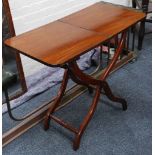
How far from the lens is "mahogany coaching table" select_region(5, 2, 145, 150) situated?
1.47 meters

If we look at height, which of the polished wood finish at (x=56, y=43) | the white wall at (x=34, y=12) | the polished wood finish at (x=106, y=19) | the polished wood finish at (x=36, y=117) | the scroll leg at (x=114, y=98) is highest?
the polished wood finish at (x=106, y=19)

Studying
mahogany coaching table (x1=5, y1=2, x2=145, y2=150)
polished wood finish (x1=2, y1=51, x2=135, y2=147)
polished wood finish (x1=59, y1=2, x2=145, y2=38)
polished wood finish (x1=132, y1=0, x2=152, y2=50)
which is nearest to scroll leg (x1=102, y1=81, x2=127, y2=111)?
mahogany coaching table (x1=5, y1=2, x2=145, y2=150)

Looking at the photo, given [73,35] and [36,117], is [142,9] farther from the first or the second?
[36,117]

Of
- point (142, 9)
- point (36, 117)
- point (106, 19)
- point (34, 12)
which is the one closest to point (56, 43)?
point (106, 19)

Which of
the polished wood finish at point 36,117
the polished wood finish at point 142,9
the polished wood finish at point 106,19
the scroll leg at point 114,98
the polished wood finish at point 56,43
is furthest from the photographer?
the polished wood finish at point 142,9

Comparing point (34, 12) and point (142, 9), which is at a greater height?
point (34, 12)

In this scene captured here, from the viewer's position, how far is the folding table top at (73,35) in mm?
1467

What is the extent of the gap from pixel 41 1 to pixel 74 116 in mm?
1048

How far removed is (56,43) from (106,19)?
0.45 metres

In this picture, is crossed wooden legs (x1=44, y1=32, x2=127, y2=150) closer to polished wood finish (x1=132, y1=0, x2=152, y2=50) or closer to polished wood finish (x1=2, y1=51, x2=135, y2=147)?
polished wood finish (x1=2, y1=51, x2=135, y2=147)

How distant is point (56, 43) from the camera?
1.57 meters

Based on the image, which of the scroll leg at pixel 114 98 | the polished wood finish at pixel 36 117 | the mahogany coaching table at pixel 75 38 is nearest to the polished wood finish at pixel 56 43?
the mahogany coaching table at pixel 75 38

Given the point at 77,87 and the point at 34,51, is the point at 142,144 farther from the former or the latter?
the point at 34,51

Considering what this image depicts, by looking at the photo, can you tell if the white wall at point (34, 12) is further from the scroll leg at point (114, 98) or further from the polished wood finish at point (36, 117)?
the scroll leg at point (114, 98)
